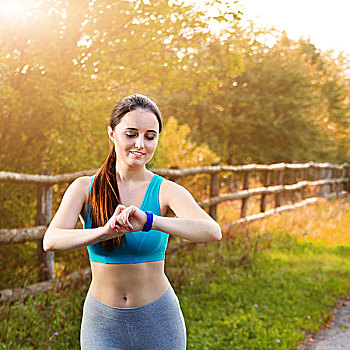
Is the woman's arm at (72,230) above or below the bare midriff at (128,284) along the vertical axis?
above

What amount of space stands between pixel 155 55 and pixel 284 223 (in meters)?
5.47

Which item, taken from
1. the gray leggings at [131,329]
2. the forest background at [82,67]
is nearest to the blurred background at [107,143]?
the forest background at [82,67]

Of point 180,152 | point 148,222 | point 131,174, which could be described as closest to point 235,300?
point 131,174

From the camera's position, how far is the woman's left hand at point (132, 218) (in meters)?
1.74

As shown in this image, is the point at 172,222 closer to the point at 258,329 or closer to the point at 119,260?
the point at 119,260

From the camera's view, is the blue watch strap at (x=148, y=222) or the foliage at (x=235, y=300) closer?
the blue watch strap at (x=148, y=222)

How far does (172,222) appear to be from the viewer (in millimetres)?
1910

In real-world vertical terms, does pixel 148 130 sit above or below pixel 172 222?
above

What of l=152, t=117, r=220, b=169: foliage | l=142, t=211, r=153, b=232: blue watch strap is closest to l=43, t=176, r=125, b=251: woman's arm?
l=142, t=211, r=153, b=232: blue watch strap

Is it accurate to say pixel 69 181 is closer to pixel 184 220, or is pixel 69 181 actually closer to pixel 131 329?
pixel 131 329

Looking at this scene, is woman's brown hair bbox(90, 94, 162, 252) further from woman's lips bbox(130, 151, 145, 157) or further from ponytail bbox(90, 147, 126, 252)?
woman's lips bbox(130, 151, 145, 157)

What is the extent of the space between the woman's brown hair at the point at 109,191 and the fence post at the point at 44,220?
130 inches

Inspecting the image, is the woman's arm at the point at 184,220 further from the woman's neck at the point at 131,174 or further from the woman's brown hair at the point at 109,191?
the woman's brown hair at the point at 109,191

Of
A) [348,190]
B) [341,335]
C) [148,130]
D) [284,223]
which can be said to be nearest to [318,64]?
[348,190]
